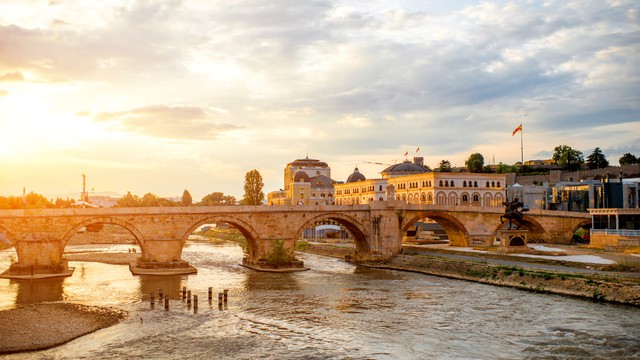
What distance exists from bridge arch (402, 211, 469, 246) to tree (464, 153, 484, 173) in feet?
204

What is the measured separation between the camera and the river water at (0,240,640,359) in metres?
26.5

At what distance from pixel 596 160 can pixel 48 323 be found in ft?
393

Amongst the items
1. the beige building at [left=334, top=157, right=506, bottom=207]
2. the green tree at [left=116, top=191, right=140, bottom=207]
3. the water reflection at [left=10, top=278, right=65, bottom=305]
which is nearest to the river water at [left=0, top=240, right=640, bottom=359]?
the water reflection at [left=10, top=278, right=65, bottom=305]

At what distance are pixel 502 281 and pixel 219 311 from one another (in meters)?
21.6

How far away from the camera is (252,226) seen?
5747 cm

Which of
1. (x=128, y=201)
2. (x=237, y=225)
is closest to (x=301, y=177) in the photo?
(x=128, y=201)

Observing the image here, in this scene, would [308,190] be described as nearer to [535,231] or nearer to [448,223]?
[448,223]

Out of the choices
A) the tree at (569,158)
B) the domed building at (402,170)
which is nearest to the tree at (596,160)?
the tree at (569,158)

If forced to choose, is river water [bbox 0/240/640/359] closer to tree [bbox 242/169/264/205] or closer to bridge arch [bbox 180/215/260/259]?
bridge arch [bbox 180/215/260/259]

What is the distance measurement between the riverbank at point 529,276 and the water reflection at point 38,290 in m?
30.1

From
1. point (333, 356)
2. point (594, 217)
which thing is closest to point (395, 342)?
point (333, 356)

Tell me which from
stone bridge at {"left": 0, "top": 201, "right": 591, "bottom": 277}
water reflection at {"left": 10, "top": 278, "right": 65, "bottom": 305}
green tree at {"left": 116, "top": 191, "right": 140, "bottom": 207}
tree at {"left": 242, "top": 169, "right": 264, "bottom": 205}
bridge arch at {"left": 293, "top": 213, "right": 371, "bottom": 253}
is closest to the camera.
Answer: water reflection at {"left": 10, "top": 278, "right": 65, "bottom": 305}

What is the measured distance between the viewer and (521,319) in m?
32.1

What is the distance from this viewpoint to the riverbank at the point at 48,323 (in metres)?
27.7
